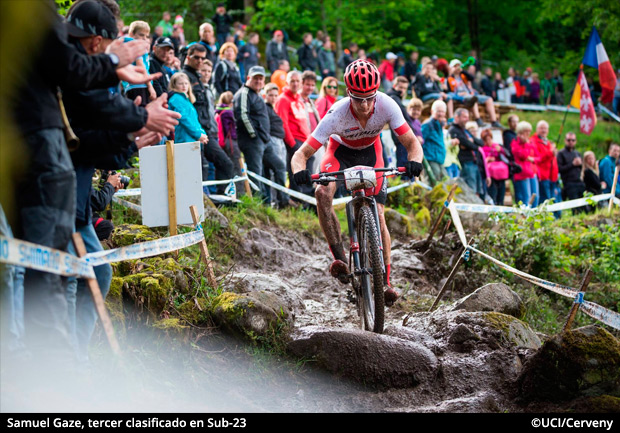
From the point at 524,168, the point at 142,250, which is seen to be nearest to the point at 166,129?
the point at 142,250

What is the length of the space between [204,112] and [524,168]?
25.1 feet

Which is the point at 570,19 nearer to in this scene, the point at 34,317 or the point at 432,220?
the point at 432,220

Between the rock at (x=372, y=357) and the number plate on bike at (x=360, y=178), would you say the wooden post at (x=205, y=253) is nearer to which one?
the rock at (x=372, y=357)

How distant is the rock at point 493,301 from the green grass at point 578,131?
20303 millimetres

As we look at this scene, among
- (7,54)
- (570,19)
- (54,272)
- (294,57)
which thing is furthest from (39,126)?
(570,19)

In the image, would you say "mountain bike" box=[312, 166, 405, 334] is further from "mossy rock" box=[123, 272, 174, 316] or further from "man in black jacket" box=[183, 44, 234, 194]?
"man in black jacket" box=[183, 44, 234, 194]

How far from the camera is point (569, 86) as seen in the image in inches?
1406

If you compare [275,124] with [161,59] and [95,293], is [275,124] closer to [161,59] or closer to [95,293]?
[161,59]

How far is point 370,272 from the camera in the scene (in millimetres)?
6852

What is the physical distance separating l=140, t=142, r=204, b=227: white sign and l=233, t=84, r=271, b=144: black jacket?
158 inches

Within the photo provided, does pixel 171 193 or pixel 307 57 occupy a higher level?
pixel 307 57

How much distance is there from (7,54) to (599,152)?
27.0 meters

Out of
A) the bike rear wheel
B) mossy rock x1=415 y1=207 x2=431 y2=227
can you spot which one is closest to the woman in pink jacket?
mossy rock x1=415 y1=207 x2=431 y2=227

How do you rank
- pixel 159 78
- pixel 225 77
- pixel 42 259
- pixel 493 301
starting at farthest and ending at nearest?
pixel 225 77 → pixel 159 78 → pixel 493 301 → pixel 42 259
